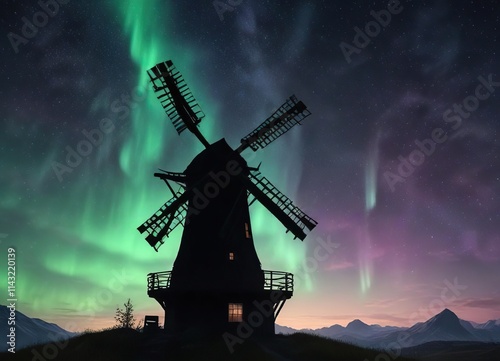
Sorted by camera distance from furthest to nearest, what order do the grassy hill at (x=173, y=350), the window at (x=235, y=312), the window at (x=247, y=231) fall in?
1. the window at (x=247, y=231)
2. the window at (x=235, y=312)
3. the grassy hill at (x=173, y=350)

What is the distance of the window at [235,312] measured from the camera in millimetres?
26266

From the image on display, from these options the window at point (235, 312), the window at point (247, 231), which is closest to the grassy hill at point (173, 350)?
the window at point (235, 312)

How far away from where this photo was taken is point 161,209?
27969mm

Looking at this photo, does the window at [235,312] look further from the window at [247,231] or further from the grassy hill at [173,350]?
the window at [247,231]

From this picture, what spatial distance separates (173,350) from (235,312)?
5319 millimetres

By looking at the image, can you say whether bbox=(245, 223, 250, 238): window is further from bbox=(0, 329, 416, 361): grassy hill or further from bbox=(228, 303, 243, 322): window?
bbox=(0, 329, 416, 361): grassy hill

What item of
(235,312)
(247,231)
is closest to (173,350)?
(235,312)

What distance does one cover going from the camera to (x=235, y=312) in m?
26.4

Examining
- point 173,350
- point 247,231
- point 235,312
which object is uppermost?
point 247,231

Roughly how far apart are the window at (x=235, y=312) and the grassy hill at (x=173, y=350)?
1857mm

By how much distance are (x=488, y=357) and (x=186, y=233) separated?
10441 centimetres

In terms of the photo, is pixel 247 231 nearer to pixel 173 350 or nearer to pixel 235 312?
pixel 235 312

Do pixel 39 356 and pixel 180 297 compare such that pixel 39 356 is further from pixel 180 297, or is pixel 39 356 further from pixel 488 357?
pixel 488 357

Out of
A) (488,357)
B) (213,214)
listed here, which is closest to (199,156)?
(213,214)
